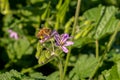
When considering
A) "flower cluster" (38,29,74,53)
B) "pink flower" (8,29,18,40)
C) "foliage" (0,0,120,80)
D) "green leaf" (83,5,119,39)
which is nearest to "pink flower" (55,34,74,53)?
"flower cluster" (38,29,74,53)

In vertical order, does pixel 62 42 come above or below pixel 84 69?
above

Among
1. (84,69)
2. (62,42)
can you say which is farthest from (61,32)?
(62,42)

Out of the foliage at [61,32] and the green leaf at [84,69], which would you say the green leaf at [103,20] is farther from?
the green leaf at [84,69]

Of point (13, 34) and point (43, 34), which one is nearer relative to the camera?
point (43, 34)

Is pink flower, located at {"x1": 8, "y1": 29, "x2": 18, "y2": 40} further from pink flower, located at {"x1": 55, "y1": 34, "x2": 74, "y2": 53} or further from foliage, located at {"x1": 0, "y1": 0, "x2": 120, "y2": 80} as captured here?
pink flower, located at {"x1": 55, "y1": 34, "x2": 74, "y2": 53}

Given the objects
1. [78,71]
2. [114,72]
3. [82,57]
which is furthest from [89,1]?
[114,72]

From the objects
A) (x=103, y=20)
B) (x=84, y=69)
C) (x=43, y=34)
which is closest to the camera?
(x=43, y=34)

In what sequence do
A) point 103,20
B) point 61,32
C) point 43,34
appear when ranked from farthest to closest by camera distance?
1. point 61,32
2. point 103,20
3. point 43,34

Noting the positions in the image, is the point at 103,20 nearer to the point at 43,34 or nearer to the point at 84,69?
the point at 84,69

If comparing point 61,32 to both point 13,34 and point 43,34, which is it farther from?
point 43,34
